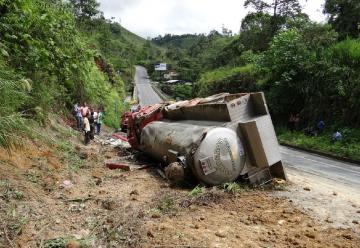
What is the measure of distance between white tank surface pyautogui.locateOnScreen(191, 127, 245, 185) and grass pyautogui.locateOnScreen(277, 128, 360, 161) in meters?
11.3

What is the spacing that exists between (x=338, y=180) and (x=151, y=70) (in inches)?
4628

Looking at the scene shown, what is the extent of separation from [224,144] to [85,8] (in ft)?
146

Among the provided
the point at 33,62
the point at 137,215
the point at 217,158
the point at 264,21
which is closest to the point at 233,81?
the point at 264,21

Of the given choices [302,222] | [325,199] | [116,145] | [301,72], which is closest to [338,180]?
[325,199]

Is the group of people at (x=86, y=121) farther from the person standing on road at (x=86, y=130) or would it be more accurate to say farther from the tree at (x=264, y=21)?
the tree at (x=264, y=21)

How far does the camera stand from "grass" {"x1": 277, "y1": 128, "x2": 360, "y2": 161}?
1995 cm

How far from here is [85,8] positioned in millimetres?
50125

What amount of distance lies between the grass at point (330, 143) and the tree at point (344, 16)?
986 cm

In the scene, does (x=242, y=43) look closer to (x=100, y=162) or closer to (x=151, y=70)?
(x=100, y=162)

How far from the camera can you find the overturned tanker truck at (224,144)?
9.38 m

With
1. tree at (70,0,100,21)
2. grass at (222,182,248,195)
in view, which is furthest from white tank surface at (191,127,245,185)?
tree at (70,0,100,21)

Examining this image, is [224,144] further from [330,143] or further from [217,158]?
[330,143]

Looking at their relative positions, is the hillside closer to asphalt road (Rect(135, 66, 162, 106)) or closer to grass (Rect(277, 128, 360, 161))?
grass (Rect(277, 128, 360, 161))

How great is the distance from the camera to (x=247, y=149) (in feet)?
32.7
